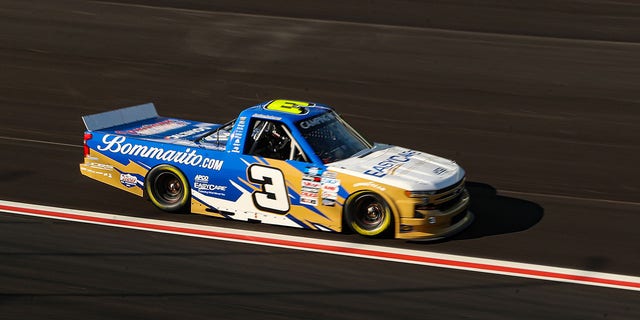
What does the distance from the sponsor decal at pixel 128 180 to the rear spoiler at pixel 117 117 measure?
854mm

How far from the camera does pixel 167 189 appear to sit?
1168 centimetres

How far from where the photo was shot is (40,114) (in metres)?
15.8

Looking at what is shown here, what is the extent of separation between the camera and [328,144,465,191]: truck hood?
34.1 ft

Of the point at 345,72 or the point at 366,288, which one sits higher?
the point at 345,72

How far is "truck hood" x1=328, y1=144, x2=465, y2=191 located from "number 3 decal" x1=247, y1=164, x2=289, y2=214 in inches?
24.9

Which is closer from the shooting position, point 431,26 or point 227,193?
point 227,193

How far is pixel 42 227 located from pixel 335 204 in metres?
3.48

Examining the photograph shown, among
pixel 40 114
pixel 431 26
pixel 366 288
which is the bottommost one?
pixel 366 288

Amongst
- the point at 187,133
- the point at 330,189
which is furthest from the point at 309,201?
the point at 187,133

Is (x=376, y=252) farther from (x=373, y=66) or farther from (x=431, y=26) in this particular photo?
(x=431, y=26)

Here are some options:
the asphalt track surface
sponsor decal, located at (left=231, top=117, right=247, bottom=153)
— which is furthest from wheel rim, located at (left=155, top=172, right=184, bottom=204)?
sponsor decal, located at (left=231, top=117, right=247, bottom=153)

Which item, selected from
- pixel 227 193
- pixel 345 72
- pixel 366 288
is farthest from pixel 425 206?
pixel 345 72

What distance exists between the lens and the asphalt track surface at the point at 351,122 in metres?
9.31

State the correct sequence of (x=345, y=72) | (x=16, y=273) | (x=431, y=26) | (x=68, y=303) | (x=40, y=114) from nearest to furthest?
1. (x=68, y=303)
2. (x=16, y=273)
3. (x=40, y=114)
4. (x=345, y=72)
5. (x=431, y=26)
